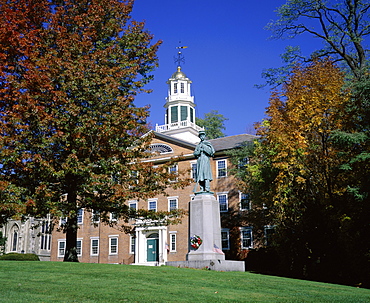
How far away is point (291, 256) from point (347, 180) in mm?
6493

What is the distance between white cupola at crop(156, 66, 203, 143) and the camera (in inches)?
1997

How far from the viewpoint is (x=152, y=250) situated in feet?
126

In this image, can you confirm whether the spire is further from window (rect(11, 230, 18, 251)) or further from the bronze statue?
the bronze statue

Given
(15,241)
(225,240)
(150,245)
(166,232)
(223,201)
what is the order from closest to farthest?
(225,240), (223,201), (166,232), (150,245), (15,241)

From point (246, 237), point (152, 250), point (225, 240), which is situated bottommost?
point (152, 250)

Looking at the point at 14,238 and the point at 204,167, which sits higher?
the point at 204,167

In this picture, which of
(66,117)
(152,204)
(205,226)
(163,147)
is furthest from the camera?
(163,147)

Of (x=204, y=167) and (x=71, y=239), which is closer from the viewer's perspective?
(x=71, y=239)

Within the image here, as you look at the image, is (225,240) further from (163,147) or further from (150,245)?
(163,147)

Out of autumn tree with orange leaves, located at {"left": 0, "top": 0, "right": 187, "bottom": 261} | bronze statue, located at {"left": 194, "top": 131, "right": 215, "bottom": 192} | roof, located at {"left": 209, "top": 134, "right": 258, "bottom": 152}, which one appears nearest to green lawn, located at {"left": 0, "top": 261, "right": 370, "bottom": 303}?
autumn tree with orange leaves, located at {"left": 0, "top": 0, "right": 187, "bottom": 261}

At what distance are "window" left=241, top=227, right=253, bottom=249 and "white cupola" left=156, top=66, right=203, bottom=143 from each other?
16853mm

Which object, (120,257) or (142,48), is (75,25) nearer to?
(142,48)

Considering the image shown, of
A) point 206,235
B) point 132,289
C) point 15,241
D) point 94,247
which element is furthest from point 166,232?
point 132,289

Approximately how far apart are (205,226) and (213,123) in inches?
1806
